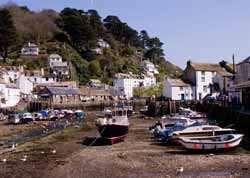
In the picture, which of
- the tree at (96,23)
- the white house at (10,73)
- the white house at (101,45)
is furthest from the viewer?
the white house at (101,45)

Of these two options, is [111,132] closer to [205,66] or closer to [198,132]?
[198,132]

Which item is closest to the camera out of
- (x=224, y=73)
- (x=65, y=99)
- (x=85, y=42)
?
(x=224, y=73)

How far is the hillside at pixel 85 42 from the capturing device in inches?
4628

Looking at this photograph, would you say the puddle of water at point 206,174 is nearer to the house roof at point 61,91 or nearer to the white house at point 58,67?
the house roof at point 61,91

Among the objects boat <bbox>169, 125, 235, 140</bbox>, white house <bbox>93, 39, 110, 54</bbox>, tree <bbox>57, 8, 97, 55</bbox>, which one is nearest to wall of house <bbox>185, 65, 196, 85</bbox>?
tree <bbox>57, 8, 97, 55</bbox>

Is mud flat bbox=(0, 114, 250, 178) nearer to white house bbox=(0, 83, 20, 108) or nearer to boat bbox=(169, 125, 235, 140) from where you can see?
boat bbox=(169, 125, 235, 140)

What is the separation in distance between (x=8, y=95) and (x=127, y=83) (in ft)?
159

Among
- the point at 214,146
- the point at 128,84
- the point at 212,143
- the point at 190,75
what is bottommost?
the point at 214,146

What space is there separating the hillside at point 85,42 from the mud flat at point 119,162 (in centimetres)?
7819

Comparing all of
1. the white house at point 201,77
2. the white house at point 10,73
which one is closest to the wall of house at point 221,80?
the white house at point 201,77

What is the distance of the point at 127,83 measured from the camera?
384 ft

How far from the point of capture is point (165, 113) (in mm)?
60594

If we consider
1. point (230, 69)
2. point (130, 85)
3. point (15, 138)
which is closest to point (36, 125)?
point (15, 138)

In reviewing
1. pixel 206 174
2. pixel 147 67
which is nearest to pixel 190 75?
pixel 206 174
